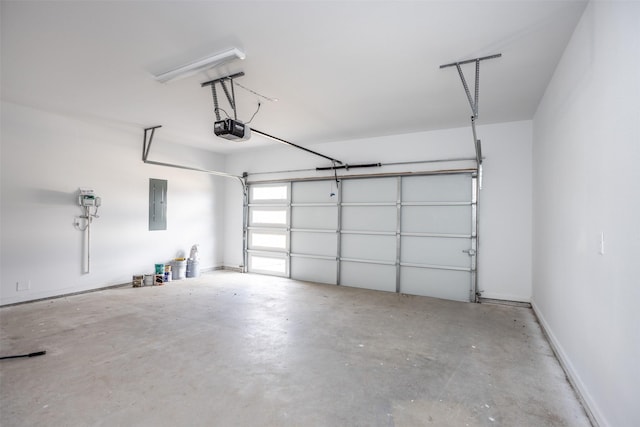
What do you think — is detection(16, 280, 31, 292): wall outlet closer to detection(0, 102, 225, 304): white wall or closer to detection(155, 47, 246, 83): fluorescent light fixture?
detection(0, 102, 225, 304): white wall

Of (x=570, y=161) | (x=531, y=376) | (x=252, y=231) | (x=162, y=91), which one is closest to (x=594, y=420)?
(x=531, y=376)

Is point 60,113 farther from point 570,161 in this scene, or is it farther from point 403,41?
point 570,161

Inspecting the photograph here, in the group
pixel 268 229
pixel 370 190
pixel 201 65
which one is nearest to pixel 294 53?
pixel 201 65

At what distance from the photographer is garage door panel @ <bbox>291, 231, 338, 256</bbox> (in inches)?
238

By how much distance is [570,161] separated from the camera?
2596 millimetres

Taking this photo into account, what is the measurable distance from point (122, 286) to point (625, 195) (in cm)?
656

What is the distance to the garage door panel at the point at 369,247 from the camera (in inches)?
215

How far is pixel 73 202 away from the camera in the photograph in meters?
4.78

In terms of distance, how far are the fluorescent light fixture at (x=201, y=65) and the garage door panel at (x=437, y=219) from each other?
375 cm

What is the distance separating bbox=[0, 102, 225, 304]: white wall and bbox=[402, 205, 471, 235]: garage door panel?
183 inches

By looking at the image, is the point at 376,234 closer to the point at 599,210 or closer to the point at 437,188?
the point at 437,188

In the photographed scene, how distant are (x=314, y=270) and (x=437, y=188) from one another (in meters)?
2.86

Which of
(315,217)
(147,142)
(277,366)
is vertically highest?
(147,142)

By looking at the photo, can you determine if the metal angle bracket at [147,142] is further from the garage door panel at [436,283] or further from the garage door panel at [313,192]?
the garage door panel at [436,283]
